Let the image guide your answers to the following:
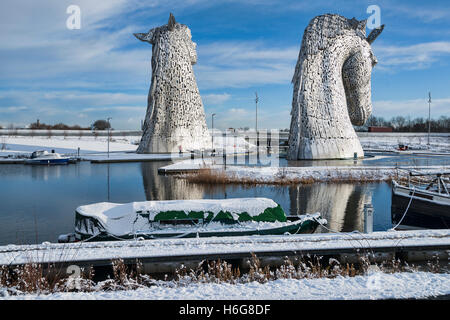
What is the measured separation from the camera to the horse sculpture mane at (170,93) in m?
36.8

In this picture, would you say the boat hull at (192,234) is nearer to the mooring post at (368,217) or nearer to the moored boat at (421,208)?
the mooring post at (368,217)

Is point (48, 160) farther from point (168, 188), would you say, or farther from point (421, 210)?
point (421, 210)

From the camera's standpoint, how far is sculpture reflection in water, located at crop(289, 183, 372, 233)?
11000mm

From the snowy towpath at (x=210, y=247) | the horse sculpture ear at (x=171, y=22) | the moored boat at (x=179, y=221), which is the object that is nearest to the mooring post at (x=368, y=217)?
the snowy towpath at (x=210, y=247)

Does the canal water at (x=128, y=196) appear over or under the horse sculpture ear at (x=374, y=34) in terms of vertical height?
under

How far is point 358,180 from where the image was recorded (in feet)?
64.0

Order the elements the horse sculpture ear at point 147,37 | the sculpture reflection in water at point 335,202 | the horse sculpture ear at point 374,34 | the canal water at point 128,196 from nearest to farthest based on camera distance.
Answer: the canal water at point 128,196 < the sculpture reflection in water at point 335,202 < the horse sculpture ear at point 374,34 < the horse sculpture ear at point 147,37

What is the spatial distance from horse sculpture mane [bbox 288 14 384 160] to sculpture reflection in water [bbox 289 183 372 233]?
10.4 metres

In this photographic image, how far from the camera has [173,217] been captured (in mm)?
8562

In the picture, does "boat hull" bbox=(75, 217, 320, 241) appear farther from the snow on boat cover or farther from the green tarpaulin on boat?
the green tarpaulin on boat

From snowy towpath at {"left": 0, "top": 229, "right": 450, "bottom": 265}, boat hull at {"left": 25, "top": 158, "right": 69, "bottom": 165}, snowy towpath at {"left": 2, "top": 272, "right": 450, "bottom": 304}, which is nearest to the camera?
snowy towpath at {"left": 2, "top": 272, "right": 450, "bottom": 304}

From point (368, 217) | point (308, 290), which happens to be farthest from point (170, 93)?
point (308, 290)

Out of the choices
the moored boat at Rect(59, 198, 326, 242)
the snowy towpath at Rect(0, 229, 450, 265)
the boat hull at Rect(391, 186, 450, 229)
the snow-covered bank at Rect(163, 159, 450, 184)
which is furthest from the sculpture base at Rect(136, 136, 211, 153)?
the snowy towpath at Rect(0, 229, 450, 265)
